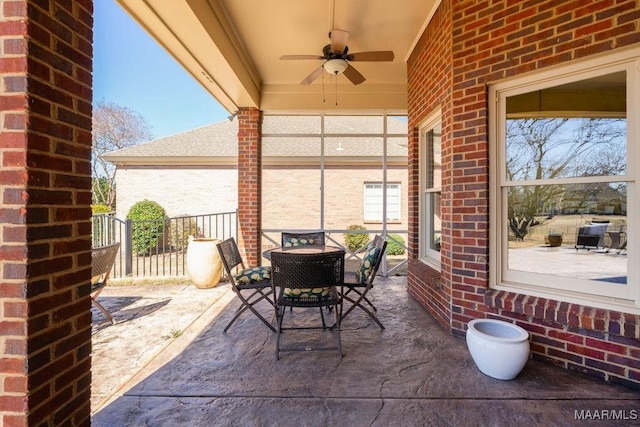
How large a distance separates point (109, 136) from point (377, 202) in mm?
13568

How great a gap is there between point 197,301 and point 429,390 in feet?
10.1

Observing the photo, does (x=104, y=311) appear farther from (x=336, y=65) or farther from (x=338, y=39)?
(x=338, y=39)

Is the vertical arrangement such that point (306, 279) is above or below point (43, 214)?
below

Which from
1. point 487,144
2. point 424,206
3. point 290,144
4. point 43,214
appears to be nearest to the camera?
point 43,214

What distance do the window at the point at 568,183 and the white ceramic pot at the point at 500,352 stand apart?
54 cm

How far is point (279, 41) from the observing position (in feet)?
13.1

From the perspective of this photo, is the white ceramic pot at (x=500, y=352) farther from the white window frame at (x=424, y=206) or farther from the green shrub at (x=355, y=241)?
the green shrub at (x=355, y=241)

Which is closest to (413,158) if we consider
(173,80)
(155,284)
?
(155,284)

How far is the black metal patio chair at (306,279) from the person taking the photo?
2584mm

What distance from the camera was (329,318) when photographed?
340 cm

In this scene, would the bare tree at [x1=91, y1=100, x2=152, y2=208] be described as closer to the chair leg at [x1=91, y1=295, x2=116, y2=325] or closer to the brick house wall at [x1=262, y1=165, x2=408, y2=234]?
the brick house wall at [x1=262, y1=165, x2=408, y2=234]

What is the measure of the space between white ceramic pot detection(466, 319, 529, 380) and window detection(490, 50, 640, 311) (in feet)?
1.77

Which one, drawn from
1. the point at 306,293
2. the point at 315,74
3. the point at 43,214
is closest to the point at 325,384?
the point at 306,293

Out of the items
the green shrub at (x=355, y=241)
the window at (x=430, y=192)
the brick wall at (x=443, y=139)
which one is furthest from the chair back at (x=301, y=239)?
the green shrub at (x=355, y=241)
